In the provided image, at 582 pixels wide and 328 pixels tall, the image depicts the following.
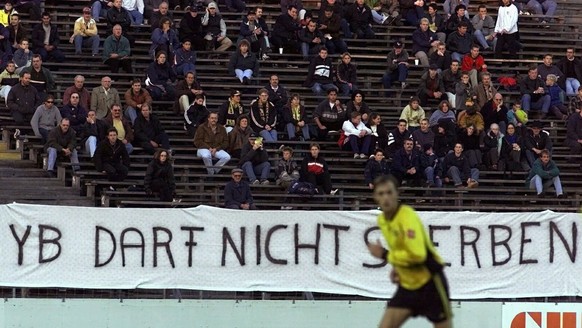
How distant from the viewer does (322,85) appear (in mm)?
27547

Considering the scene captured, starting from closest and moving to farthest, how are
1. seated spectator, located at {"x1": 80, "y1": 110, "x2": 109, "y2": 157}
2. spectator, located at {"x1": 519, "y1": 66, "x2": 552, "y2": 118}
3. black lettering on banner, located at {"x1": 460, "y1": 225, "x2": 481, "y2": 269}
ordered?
1. black lettering on banner, located at {"x1": 460, "y1": 225, "x2": 481, "y2": 269}
2. seated spectator, located at {"x1": 80, "y1": 110, "x2": 109, "y2": 157}
3. spectator, located at {"x1": 519, "y1": 66, "x2": 552, "y2": 118}

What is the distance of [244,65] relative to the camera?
27391mm

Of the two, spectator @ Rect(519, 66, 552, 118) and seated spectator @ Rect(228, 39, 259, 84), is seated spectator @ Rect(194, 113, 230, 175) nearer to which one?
seated spectator @ Rect(228, 39, 259, 84)

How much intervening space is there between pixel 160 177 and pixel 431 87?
22.2ft

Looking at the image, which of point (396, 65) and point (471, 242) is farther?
point (396, 65)

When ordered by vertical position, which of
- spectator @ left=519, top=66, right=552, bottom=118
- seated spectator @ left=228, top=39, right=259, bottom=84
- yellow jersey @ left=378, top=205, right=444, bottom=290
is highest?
seated spectator @ left=228, top=39, right=259, bottom=84

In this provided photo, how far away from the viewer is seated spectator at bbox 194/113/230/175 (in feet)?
81.4

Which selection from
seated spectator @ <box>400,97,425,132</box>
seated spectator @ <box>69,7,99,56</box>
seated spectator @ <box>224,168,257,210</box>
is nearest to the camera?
seated spectator @ <box>224,168,257,210</box>

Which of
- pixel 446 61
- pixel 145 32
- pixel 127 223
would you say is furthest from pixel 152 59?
pixel 127 223

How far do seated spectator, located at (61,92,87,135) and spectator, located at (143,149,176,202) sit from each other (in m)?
2.37

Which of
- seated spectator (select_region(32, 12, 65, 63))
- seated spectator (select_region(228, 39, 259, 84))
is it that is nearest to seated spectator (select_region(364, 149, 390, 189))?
seated spectator (select_region(228, 39, 259, 84))

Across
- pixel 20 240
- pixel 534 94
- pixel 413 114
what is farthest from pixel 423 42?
pixel 20 240

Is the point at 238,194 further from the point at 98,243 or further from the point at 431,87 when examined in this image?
the point at 431,87

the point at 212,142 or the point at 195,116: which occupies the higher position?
the point at 195,116
